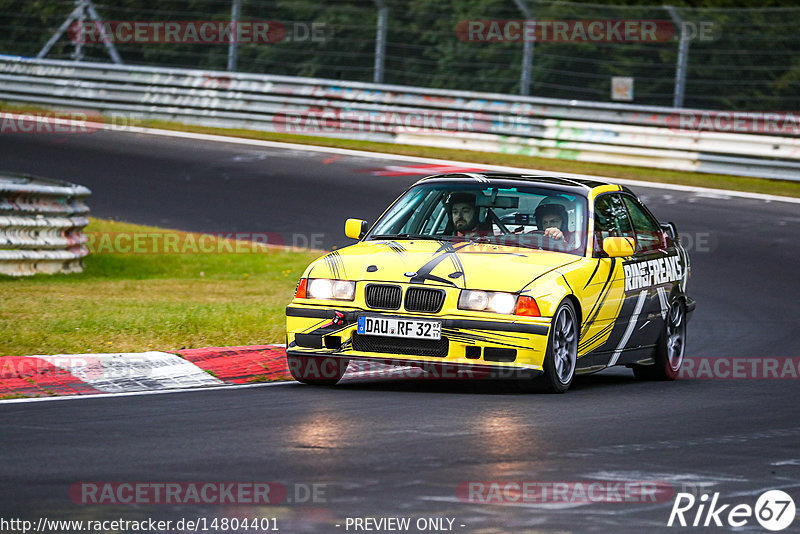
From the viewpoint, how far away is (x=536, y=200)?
10.0m

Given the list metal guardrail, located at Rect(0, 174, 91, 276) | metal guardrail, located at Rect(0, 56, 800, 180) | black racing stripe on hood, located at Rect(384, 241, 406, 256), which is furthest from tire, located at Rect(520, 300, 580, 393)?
metal guardrail, located at Rect(0, 56, 800, 180)

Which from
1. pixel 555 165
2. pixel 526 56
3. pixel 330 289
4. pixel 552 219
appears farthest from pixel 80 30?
pixel 330 289

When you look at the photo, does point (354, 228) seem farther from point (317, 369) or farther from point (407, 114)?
point (407, 114)

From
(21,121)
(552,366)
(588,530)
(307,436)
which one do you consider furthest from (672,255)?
(21,121)

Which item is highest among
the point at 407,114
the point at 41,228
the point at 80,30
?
the point at 80,30

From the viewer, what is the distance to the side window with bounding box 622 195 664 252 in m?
10.8

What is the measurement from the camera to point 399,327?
879 centimetres

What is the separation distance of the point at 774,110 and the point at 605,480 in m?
18.3

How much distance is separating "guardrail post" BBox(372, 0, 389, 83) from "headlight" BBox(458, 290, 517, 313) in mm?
17656

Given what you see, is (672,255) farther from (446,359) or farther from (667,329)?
(446,359)

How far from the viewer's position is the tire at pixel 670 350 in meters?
10.8

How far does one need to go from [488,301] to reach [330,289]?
1.04 meters

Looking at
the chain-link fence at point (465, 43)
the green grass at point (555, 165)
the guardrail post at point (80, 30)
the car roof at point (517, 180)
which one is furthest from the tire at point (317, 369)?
the guardrail post at point (80, 30)

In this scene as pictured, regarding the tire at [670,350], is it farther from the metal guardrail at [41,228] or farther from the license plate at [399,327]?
the metal guardrail at [41,228]
